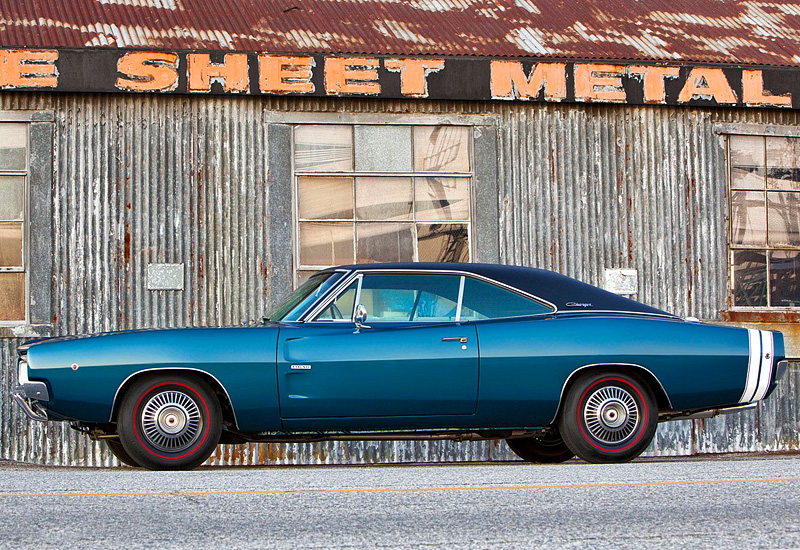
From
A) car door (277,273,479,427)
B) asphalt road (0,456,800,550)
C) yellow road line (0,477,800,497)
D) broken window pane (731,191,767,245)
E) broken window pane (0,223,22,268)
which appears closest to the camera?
asphalt road (0,456,800,550)

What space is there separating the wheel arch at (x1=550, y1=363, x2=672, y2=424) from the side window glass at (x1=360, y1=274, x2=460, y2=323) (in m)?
0.89

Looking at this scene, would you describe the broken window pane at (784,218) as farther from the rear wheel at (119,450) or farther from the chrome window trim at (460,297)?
the rear wheel at (119,450)

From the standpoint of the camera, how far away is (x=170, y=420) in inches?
298

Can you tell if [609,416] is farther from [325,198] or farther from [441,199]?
[325,198]

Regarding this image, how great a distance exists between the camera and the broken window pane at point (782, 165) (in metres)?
13.4

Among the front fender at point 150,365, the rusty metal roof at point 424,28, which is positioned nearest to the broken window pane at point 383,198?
the rusty metal roof at point 424,28

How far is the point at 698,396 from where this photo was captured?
8039 mm

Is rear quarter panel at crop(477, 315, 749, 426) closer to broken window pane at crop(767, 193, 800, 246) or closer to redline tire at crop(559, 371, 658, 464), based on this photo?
redline tire at crop(559, 371, 658, 464)

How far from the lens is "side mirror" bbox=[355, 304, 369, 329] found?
7730mm

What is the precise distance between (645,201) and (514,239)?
1578 mm

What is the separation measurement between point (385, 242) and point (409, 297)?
4.46m

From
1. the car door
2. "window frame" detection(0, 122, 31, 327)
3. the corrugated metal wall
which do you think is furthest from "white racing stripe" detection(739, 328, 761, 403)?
"window frame" detection(0, 122, 31, 327)

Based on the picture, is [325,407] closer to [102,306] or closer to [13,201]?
[102,306]

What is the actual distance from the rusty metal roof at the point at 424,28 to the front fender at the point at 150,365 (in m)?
5.23
